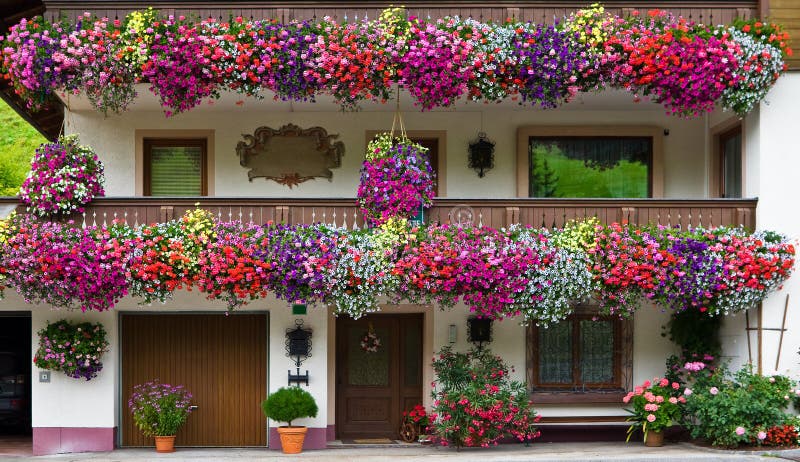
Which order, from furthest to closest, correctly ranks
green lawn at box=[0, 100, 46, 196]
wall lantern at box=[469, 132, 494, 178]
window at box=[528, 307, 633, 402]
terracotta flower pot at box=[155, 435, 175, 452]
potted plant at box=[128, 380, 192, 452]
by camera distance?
green lawn at box=[0, 100, 46, 196] → wall lantern at box=[469, 132, 494, 178] → window at box=[528, 307, 633, 402] → terracotta flower pot at box=[155, 435, 175, 452] → potted plant at box=[128, 380, 192, 452]

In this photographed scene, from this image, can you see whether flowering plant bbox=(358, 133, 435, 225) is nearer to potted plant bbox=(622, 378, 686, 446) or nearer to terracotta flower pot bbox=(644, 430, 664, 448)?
potted plant bbox=(622, 378, 686, 446)

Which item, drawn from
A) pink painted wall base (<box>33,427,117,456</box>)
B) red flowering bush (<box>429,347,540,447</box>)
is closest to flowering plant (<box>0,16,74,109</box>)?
pink painted wall base (<box>33,427,117,456</box>)

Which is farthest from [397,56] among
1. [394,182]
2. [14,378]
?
[14,378]

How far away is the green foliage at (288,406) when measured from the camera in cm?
1600

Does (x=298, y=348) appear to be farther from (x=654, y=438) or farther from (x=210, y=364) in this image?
(x=654, y=438)

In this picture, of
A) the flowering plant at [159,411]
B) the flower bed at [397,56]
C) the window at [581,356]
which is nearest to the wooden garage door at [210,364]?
the flowering plant at [159,411]

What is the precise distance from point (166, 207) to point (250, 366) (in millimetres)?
3340

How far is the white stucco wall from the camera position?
17922 mm

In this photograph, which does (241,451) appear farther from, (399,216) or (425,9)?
(425,9)

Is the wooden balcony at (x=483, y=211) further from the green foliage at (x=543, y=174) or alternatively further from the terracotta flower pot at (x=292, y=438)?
the terracotta flower pot at (x=292, y=438)

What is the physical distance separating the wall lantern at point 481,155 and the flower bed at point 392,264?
280 centimetres

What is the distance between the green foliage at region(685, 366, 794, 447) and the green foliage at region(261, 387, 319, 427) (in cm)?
589

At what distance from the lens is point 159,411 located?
16234 mm

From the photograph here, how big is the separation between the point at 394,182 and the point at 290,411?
395cm
